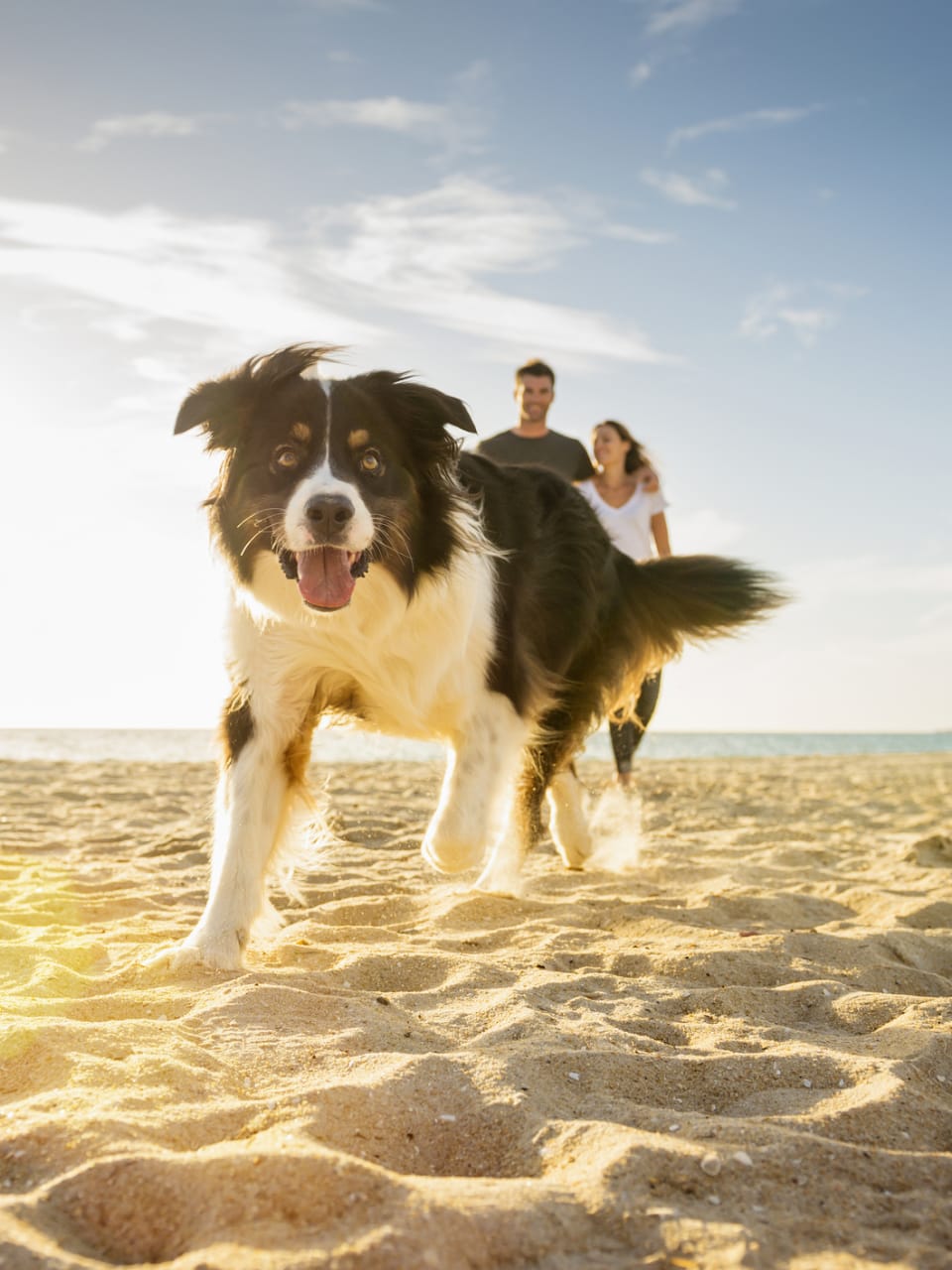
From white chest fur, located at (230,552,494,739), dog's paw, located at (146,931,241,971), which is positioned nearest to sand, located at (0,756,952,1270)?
dog's paw, located at (146,931,241,971)

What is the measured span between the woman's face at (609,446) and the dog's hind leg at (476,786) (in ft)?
11.3

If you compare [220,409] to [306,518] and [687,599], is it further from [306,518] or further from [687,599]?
[687,599]

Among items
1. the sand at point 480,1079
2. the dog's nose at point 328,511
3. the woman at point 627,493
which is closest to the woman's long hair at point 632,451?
the woman at point 627,493

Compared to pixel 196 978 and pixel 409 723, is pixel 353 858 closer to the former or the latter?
pixel 409 723

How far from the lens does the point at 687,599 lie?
18.2 ft

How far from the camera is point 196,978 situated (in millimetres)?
3248

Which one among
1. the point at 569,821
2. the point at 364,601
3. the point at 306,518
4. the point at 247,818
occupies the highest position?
the point at 306,518

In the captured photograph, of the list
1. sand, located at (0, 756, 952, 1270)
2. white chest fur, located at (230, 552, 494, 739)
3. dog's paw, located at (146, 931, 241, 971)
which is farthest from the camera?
white chest fur, located at (230, 552, 494, 739)

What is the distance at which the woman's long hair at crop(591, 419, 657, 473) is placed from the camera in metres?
7.39

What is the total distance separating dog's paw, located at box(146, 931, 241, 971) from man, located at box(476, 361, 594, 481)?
14.0ft

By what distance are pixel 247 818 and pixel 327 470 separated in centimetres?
123

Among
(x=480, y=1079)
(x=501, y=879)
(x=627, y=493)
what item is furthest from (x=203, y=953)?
(x=627, y=493)

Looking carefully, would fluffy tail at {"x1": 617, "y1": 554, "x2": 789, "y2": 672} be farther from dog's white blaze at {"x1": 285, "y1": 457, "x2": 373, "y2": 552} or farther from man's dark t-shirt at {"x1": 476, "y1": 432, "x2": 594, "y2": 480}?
dog's white blaze at {"x1": 285, "y1": 457, "x2": 373, "y2": 552}

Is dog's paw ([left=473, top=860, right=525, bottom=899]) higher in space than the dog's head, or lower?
lower
